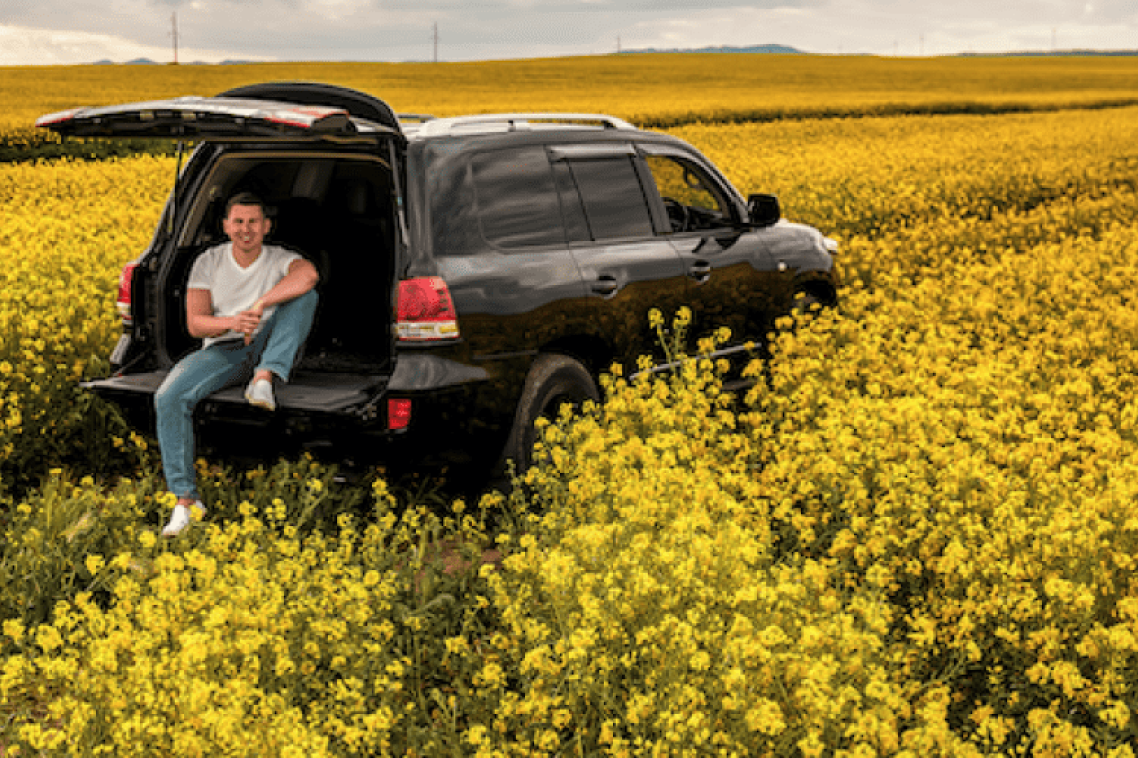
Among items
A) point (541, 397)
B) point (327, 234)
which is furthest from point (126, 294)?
point (541, 397)

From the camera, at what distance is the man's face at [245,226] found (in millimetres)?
5586

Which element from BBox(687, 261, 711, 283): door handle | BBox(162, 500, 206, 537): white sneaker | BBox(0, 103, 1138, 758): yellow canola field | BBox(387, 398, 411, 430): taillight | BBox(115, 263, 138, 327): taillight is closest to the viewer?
BBox(0, 103, 1138, 758): yellow canola field

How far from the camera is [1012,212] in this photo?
15.2 m

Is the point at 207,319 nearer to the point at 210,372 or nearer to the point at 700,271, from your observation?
the point at 210,372

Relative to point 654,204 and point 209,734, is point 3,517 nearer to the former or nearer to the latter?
point 209,734

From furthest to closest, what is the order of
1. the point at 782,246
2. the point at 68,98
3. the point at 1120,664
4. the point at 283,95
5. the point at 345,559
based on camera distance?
1. the point at 68,98
2. the point at 782,246
3. the point at 283,95
4. the point at 345,559
5. the point at 1120,664

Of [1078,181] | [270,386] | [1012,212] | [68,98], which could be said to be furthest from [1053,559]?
[68,98]

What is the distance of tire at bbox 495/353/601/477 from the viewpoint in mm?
5320

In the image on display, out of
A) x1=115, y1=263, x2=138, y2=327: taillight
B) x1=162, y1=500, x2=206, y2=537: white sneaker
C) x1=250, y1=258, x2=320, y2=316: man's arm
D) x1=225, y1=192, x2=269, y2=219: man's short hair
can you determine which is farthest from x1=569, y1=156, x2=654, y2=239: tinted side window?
x1=162, y1=500, x2=206, y2=537: white sneaker

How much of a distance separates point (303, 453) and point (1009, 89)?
69048 millimetres

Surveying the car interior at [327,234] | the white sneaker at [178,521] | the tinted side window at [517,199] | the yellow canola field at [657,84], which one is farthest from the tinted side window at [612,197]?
the yellow canola field at [657,84]

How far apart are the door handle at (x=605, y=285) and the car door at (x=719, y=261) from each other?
2.46 feet

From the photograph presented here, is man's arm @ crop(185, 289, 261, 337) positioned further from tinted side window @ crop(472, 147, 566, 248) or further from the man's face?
tinted side window @ crop(472, 147, 566, 248)

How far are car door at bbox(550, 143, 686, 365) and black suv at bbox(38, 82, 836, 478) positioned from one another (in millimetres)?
11
